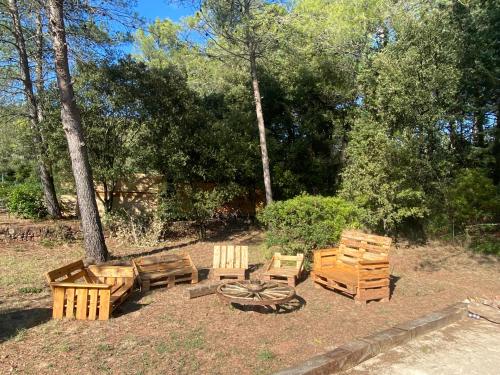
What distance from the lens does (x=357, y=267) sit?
6.46 meters

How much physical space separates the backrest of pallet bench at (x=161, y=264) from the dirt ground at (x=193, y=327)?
52 cm

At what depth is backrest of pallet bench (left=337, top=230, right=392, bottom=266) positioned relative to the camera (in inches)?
279

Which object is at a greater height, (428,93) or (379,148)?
(428,93)

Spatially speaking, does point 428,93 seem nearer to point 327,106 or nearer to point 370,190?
point 370,190

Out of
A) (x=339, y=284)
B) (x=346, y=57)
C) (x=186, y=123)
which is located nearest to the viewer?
(x=339, y=284)

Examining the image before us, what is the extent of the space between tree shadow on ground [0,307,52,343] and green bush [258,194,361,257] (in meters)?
4.50

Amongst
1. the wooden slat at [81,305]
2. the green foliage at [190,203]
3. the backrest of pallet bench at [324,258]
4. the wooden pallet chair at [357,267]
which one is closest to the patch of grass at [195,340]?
the wooden slat at [81,305]

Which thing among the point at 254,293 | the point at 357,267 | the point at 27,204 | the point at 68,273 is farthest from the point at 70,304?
the point at 27,204

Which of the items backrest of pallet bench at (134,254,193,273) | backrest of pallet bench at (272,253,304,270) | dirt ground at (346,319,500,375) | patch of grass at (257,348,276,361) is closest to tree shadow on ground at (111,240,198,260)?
backrest of pallet bench at (134,254,193,273)

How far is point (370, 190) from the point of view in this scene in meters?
10.2

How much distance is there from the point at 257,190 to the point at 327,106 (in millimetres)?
4200

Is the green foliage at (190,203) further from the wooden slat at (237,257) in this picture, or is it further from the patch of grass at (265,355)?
the patch of grass at (265,355)

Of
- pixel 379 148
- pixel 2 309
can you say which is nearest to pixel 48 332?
pixel 2 309

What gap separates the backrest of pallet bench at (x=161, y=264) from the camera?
7180 millimetres
